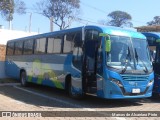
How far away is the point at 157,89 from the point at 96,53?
125 inches

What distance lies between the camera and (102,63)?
12.5m

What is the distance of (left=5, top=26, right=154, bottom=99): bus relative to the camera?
1241cm

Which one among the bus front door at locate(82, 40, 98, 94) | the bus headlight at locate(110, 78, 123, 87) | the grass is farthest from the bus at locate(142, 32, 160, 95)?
the grass

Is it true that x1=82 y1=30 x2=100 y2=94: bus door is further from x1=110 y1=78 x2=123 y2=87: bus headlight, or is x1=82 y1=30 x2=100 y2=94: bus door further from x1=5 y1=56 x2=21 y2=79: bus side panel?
x1=5 y1=56 x2=21 y2=79: bus side panel

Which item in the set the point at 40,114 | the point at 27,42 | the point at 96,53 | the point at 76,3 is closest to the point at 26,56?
the point at 27,42

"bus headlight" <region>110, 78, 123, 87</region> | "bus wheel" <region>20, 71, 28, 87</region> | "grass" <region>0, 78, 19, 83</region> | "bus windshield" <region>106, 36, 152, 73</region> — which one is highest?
"bus windshield" <region>106, 36, 152, 73</region>

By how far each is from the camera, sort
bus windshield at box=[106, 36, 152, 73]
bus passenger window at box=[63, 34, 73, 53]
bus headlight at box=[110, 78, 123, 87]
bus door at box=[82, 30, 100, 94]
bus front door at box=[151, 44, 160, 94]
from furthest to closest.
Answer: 1. bus passenger window at box=[63, 34, 73, 53]
2. bus front door at box=[151, 44, 160, 94]
3. bus door at box=[82, 30, 100, 94]
4. bus windshield at box=[106, 36, 152, 73]
5. bus headlight at box=[110, 78, 123, 87]

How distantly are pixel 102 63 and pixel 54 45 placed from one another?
4.21 m

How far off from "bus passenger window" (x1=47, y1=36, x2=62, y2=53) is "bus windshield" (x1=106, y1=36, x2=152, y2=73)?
11.6 feet

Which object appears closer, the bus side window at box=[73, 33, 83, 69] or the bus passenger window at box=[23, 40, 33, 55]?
the bus side window at box=[73, 33, 83, 69]

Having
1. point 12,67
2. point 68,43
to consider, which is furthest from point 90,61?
point 12,67

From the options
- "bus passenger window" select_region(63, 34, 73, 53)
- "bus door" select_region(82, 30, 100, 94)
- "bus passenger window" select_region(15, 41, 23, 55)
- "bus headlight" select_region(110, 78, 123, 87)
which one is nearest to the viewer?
"bus headlight" select_region(110, 78, 123, 87)

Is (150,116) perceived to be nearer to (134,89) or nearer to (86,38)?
(134,89)

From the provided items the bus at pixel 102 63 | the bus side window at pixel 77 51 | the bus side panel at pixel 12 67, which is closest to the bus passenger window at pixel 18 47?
the bus side panel at pixel 12 67
